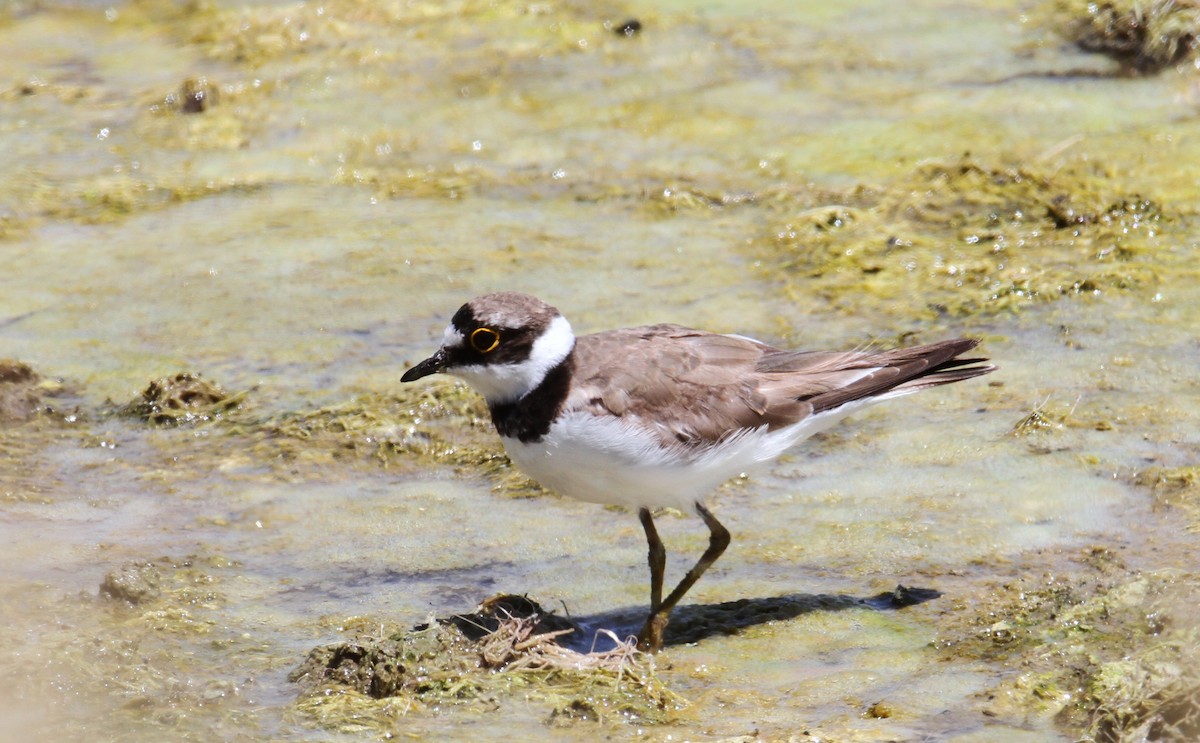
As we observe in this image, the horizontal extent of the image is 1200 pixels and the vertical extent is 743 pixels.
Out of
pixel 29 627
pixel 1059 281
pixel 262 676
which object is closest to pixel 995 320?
pixel 1059 281

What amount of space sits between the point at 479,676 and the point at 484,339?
→ 1411 mm

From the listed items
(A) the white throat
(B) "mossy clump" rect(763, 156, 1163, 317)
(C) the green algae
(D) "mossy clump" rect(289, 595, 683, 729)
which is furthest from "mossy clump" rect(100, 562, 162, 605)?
(B) "mossy clump" rect(763, 156, 1163, 317)

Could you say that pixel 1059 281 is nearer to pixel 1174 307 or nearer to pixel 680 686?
pixel 1174 307

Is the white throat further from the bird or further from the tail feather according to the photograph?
the tail feather

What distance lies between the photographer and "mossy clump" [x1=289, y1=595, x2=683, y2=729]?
5.23 m

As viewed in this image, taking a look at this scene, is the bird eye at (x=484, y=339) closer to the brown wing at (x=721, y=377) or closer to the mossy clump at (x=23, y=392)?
the brown wing at (x=721, y=377)

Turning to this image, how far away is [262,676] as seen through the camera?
5.50m

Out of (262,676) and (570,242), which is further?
(570,242)

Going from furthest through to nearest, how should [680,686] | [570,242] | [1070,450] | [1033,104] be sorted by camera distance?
1. [1033,104]
2. [570,242]
3. [1070,450]
4. [680,686]

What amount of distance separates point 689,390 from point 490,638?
4.51 feet

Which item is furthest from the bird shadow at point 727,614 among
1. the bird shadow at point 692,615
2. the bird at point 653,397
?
the bird at point 653,397

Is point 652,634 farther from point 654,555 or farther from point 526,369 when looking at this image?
point 526,369

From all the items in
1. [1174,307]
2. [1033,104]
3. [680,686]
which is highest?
[1033,104]

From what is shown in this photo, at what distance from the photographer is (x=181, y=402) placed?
8.00 meters
